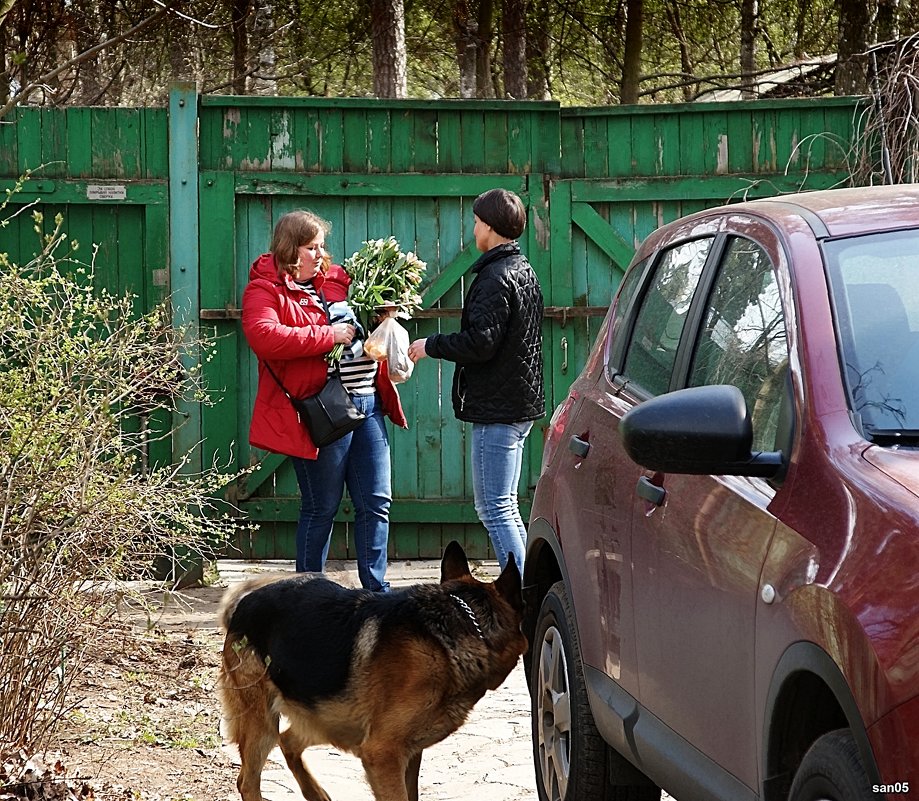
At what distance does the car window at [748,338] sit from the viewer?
2.88 metres

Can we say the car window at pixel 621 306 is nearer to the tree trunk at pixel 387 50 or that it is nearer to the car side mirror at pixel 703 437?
the car side mirror at pixel 703 437

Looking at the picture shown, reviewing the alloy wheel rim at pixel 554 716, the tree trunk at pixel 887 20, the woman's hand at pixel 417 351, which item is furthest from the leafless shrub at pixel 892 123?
the alloy wheel rim at pixel 554 716

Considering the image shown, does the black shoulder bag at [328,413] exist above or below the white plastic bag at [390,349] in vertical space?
below

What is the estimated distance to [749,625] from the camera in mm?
2588

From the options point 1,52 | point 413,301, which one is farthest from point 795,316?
point 1,52

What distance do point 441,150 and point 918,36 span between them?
3.13m

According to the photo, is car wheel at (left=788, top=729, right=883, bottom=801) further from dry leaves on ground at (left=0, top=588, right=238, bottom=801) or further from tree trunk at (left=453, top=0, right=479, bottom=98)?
tree trunk at (left=453, top=0, right=479, bottom=98)

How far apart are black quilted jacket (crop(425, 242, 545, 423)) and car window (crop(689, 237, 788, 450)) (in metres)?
3.04

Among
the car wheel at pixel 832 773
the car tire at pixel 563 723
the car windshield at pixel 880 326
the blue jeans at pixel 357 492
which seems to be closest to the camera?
the car wheel at pixel 832 773

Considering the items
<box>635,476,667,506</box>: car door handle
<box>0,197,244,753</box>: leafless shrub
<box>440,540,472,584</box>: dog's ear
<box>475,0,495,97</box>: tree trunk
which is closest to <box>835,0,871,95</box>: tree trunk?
<box>475,0,495,97</box>: tree trunk

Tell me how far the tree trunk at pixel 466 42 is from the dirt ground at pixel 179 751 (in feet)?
32.3

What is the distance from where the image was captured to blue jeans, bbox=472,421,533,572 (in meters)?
6.60

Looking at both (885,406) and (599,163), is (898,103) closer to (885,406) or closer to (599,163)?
(599,163)

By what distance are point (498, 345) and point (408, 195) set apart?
2.08 meters
